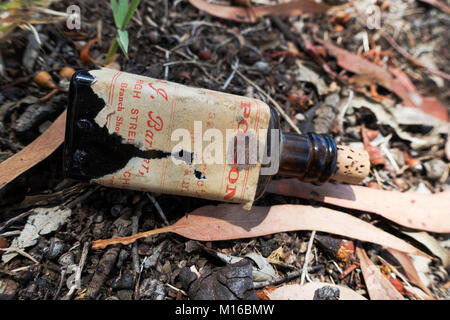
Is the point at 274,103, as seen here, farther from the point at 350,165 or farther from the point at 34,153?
the point at 34,153

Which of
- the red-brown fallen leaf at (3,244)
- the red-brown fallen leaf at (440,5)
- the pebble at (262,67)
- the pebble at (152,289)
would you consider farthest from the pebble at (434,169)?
the red-brown fallen leaf at (3,244)

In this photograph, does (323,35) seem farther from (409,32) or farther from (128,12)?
(128,12)

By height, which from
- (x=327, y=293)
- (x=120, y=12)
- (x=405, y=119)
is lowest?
(x=327, y=293)

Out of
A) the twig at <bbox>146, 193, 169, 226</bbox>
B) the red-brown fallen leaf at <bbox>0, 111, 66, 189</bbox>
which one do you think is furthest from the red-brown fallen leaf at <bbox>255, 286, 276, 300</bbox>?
the red-brown fallen leaf at <bbox>0, 111, 66, 189</bbox>

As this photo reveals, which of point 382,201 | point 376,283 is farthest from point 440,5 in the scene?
point 376,283

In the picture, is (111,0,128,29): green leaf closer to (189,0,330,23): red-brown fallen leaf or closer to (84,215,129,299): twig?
(189,0,330,23): red-brown fallen leaf

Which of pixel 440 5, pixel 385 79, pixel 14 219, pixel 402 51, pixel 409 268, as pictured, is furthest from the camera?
pixel 440 5
